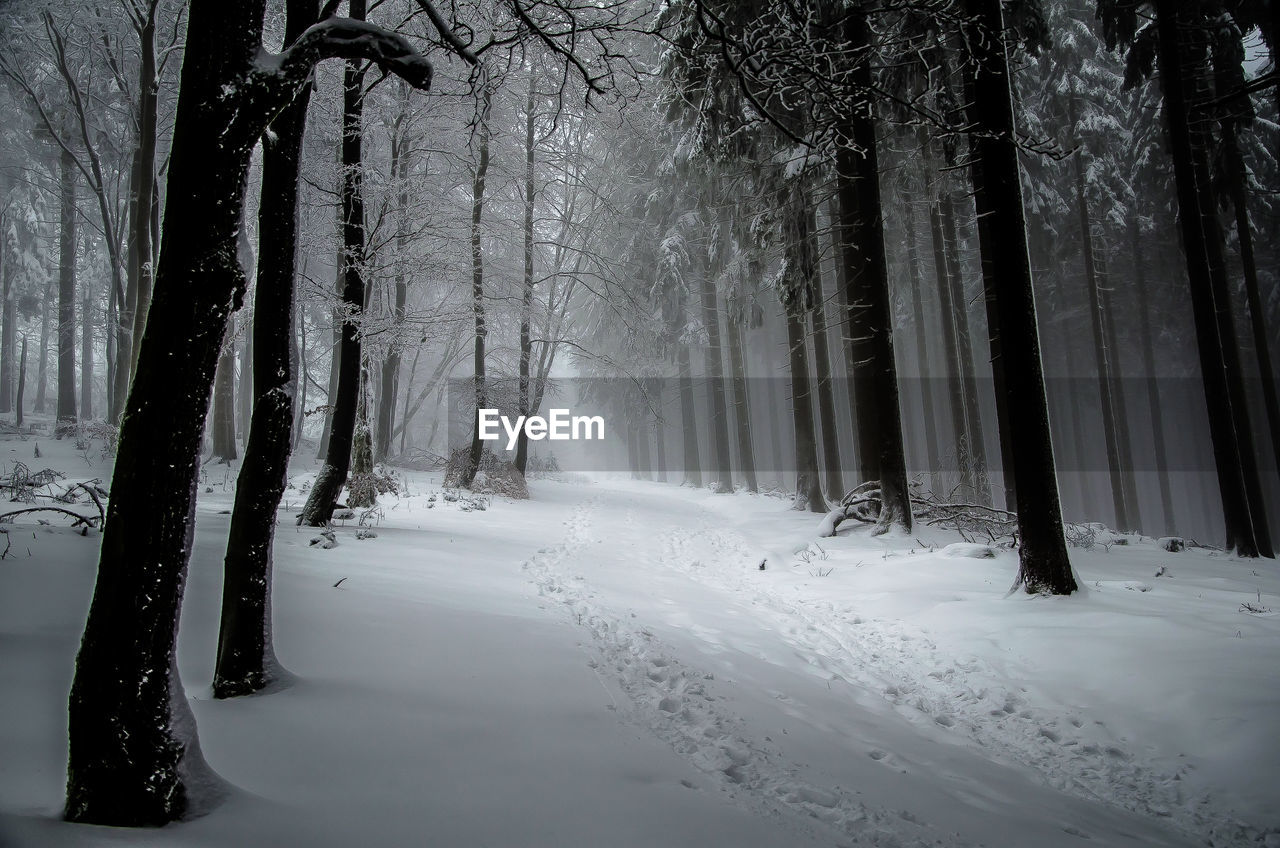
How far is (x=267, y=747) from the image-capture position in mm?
2648

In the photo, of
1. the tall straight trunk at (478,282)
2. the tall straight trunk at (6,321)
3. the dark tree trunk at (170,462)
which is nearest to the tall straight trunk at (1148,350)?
the tall straight trunk at (478,282)

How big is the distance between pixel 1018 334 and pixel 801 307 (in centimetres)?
567

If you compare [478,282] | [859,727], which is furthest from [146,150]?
[859,727]

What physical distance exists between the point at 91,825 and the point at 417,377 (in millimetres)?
36487

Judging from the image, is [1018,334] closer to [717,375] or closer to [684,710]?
[684,710]

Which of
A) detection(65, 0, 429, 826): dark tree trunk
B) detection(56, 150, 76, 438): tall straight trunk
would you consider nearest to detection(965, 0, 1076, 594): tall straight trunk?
detection(65, 0, 429, 826): dark tree trunk

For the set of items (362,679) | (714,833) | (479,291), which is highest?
(479,291)

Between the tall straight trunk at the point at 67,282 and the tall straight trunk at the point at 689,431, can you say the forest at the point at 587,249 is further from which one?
the tall straight trunk at the point at 689,431

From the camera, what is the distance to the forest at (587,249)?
7.36 ft

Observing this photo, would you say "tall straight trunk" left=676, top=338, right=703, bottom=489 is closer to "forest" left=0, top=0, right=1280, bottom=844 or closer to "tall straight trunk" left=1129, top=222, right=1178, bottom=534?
"forest" left=0, top=0, right=1280, bottom=844

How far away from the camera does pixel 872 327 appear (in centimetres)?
982

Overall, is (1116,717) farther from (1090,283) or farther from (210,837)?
(1090,283)

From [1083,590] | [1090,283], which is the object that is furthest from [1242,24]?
[1083,590]

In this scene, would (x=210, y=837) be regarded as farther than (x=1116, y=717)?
No
